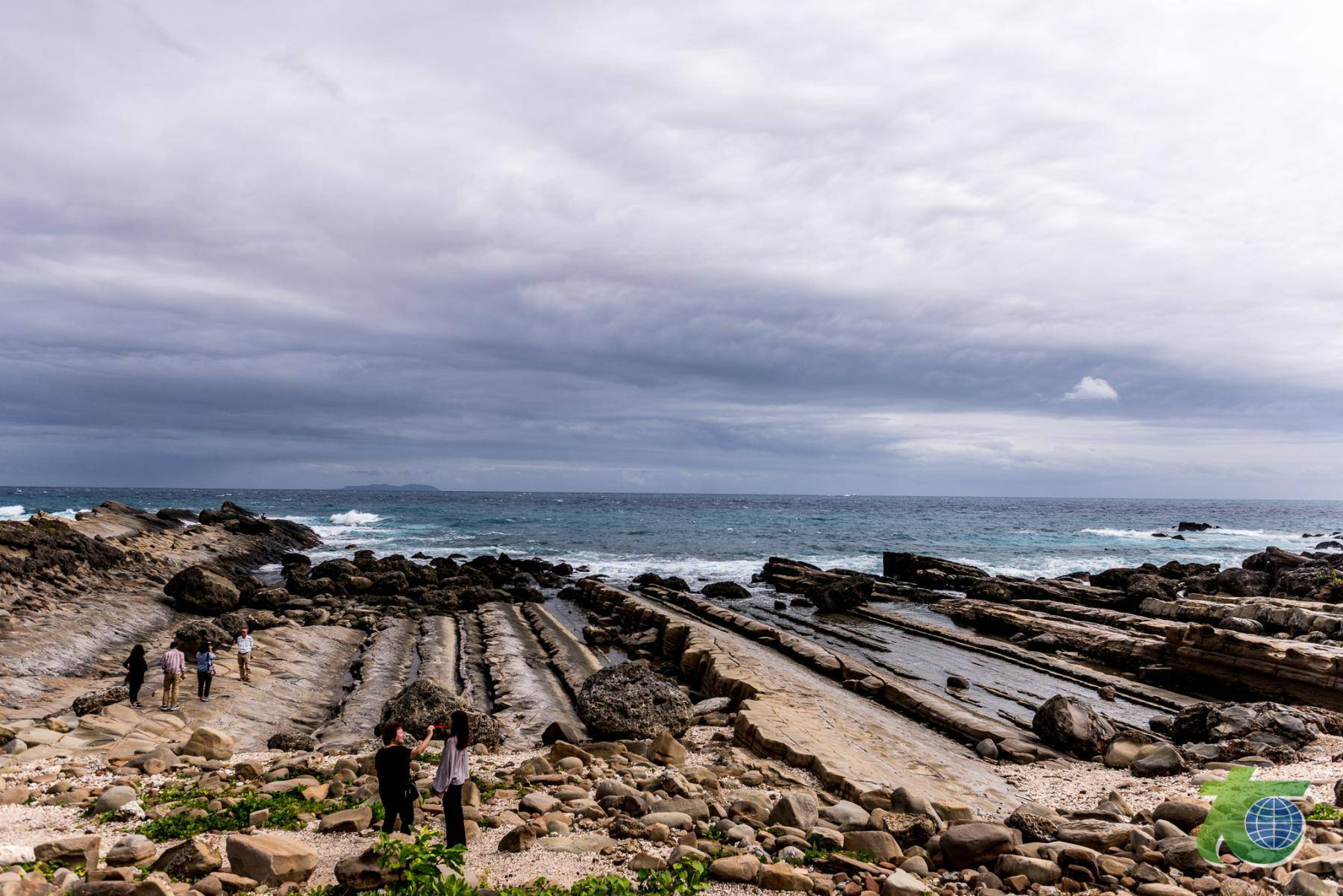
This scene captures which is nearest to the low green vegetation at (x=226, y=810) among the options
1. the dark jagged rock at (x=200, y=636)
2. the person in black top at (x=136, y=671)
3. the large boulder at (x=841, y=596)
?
the person in black top at (x=136, y=671)

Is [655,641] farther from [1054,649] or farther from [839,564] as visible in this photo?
[839,564]

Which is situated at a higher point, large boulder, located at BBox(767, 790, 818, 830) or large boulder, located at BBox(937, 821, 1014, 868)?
large boulder, located at BBox(937, 821, 1014, 868)

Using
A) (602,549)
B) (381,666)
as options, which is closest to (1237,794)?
(381,666)

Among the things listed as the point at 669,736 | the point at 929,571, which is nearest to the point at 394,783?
the point at 669,736

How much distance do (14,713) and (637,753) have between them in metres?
14.0

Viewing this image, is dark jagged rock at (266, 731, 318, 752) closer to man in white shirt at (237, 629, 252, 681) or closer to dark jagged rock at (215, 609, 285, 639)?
man in white shirt at (237, 629, 252, 681)

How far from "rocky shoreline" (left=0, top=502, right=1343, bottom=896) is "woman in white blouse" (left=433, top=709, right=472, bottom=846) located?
17.0 inches

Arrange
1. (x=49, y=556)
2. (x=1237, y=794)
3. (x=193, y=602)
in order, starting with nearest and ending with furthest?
(x=1237, y=794)
(x=49, y=556)
(x=193, y=602)

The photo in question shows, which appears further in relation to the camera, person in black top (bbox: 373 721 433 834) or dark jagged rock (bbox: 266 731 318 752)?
dark jagged rock (bbox: 266 731 318 752)

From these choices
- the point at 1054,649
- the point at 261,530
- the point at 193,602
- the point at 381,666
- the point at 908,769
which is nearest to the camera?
the point at 908,769

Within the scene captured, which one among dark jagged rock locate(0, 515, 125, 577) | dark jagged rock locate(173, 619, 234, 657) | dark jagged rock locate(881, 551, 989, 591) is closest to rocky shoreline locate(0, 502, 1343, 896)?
dark jagged rock locate(0, 515, 125, 577)

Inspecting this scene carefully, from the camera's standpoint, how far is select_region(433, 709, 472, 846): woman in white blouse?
900 cm

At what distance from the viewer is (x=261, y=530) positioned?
202 ft

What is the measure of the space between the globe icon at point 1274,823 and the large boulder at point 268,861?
9.89 m
